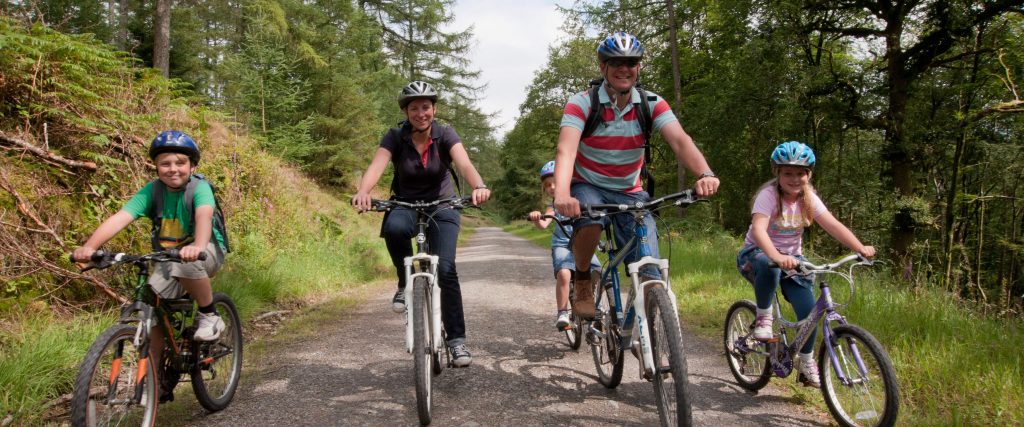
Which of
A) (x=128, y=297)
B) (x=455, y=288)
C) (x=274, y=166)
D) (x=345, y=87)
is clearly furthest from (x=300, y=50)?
(x=455, y=288)

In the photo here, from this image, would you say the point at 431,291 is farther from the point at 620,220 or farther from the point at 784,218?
the point at 784,218

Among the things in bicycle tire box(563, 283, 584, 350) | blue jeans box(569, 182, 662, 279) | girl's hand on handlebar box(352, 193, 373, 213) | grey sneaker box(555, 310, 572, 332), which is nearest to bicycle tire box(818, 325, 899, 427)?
blue jeans box(569, 182, 662, 279)

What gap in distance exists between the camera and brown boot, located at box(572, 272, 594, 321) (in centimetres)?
375

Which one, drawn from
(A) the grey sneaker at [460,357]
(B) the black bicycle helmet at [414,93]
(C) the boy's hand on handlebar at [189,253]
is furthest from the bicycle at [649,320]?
(C) the boy's hand on handlebar at [189,253]

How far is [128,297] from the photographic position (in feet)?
16.1

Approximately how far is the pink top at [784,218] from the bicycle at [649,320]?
0.88 meters

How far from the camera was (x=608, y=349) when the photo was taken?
150 inches

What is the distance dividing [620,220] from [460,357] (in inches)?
63.1

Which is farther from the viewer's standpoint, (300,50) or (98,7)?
(300,50)

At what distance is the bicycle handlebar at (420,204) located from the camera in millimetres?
3627

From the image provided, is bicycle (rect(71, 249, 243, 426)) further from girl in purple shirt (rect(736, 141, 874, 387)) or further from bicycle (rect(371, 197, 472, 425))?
girl in purple shirt (rect(736, 141, 874, 387))

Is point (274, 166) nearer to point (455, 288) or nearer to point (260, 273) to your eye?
point (260, 273)

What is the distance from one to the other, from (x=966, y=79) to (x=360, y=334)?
1520cm

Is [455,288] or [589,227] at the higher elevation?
[589,227]
